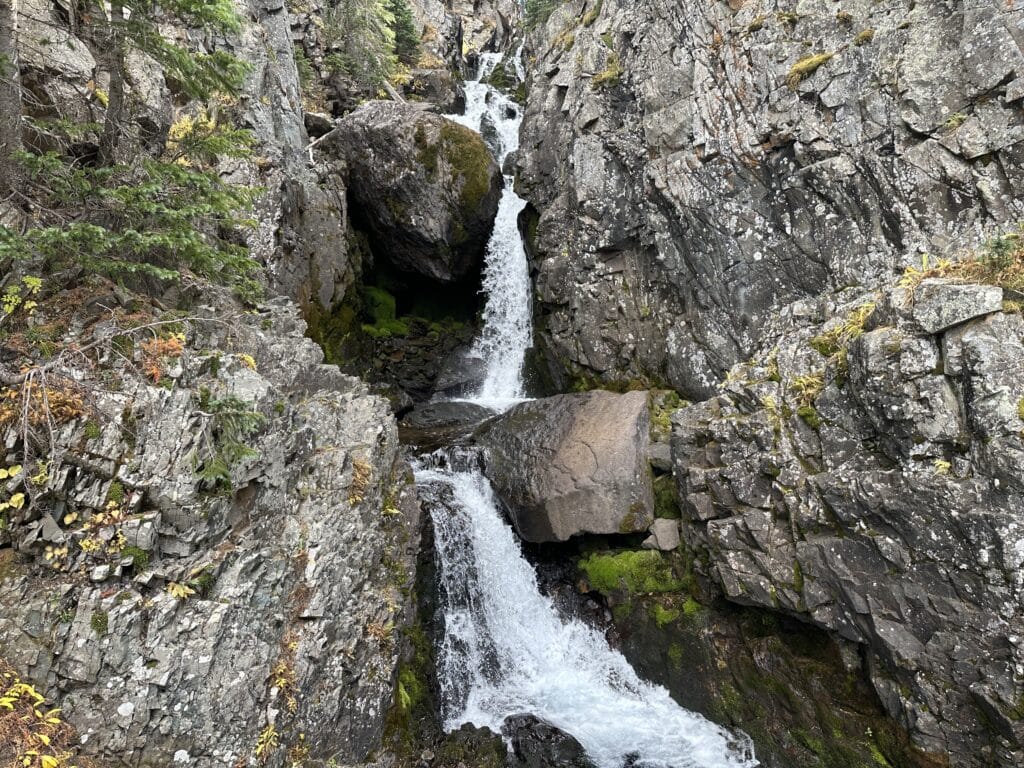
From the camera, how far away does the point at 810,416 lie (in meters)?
9.21

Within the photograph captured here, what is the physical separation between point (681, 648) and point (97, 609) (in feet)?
31.2

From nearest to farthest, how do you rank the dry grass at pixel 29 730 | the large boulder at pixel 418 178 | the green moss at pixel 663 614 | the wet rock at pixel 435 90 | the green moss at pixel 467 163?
the dry grass at pixel 29 730 < the green moss at pixel 663 614 < the large boulder at pixel 418 178 < the green moss at pixel 467 163 < the wet rock at pixel 435 90

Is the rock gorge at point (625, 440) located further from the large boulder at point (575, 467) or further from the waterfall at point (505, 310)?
the waterfall at point (505, 310)

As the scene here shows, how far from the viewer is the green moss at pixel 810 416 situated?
914 cm

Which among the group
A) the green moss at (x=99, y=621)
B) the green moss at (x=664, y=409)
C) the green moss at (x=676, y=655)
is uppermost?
the green moss at (x=664, y=409)

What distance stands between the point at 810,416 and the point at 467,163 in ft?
47.2

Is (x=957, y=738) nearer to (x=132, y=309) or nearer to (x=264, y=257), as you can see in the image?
(x=132, y=309)

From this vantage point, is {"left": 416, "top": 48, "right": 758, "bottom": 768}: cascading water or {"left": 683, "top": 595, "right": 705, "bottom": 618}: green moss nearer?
{"left": 416, "top": 48, "right": 758, "bottom": 768}: cascading water

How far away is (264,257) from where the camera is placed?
13.6 meters

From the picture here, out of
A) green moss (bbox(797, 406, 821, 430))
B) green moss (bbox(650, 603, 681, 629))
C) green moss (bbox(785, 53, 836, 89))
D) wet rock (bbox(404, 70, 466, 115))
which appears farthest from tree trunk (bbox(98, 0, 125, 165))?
wet rock (bbox(404, 70, 466, 115))

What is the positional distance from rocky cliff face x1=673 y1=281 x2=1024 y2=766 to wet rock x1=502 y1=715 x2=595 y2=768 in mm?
3863

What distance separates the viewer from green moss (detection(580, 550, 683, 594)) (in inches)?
→ 438

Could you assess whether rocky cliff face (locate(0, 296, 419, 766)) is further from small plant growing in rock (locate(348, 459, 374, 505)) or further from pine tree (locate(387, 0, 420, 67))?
pine tree (locate(387, 0, 420, 67))

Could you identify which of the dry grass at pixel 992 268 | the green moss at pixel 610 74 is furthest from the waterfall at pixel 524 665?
the green moss at pixel 610 74
